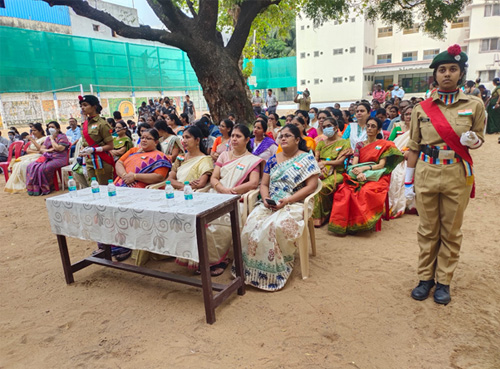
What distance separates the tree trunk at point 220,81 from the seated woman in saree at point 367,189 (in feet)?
12.6

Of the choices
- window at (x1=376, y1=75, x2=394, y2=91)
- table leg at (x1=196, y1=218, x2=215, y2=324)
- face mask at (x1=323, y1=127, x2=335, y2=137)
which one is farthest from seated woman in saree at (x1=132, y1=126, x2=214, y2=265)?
window at (x1=376, y1=75, x2=394, y2=91)

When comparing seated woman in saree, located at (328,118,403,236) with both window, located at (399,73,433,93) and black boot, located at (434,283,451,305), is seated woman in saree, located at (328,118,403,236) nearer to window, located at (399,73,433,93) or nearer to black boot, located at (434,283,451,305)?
black boot, located at (434,283,451,305)

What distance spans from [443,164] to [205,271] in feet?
6.27

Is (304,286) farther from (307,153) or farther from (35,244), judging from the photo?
(35,244)

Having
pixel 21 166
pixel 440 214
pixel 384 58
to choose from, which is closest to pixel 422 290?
pixel 440 214

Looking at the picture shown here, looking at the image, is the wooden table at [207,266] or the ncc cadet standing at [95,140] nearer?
the wooden table at [207,266]

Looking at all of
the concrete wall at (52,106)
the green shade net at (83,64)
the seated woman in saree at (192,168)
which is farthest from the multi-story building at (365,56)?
the seated woman in saree at (192,168)

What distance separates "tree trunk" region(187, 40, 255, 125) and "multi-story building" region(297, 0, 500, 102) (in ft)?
63.6

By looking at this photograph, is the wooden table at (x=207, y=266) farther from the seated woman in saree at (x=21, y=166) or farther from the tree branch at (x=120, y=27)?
the seated woman in saree at (x=21, y=166)

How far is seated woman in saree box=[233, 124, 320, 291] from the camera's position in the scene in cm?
311

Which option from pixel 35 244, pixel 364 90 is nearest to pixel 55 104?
pixel 35 244

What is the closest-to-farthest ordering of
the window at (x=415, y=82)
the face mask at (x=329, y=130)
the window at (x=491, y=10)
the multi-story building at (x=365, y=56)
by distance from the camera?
1. the face mask at (x=329, y=130)
2. the window at (x=491, y=10)
3. the multi-story building at (x=365, y=56)
4. the window at (x=415, y=82)

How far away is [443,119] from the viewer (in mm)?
2551

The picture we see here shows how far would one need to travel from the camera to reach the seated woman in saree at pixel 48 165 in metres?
7.36
